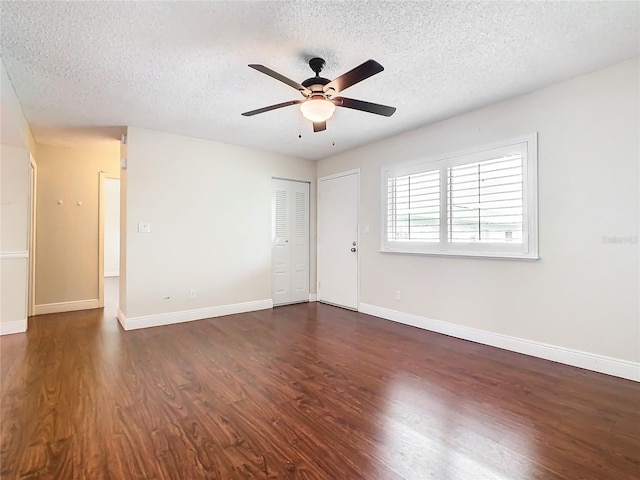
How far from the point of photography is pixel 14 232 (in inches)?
149

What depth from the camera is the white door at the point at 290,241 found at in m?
5.26

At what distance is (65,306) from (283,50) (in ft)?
16.8

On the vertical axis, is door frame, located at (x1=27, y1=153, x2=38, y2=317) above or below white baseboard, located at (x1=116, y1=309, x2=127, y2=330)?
above

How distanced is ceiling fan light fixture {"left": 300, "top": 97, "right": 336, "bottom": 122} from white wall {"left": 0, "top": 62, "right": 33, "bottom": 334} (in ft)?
11.5

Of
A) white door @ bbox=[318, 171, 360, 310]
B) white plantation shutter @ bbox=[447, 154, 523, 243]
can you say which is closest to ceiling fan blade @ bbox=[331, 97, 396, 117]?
white plantation shutter @ bbox=[447, 154, 523, 243]

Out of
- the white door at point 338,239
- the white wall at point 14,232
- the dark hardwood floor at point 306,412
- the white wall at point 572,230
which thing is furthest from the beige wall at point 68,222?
the white wall at point 572,230

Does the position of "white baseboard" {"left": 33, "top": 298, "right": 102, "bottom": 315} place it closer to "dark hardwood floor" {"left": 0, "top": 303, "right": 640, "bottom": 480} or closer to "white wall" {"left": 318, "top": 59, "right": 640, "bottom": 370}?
"dark hardwood floor" {"left": 0, "top": 303, "right": 640, "bottom": 480}

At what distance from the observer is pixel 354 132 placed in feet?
13.6

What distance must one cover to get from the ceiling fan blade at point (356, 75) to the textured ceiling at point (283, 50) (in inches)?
11.6

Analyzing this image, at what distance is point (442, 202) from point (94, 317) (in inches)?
198

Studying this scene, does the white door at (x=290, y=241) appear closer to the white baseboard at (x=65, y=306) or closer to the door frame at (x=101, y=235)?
the door frame at (x=101, y=235)

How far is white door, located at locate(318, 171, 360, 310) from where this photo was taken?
496 centimetres

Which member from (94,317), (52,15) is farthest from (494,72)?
(94,317)

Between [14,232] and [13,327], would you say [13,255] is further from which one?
[13,327]
